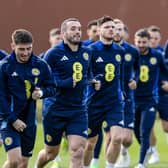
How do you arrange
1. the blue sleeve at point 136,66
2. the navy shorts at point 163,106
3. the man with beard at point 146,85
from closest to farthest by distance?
the blue sleeve at point 136,66, the man with beard at point 146,85, the navy shorts at point 163,106

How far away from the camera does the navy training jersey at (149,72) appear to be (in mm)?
14945


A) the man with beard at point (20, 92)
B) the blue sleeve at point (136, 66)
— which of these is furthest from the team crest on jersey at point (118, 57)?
the man with beard at point (20, 92)

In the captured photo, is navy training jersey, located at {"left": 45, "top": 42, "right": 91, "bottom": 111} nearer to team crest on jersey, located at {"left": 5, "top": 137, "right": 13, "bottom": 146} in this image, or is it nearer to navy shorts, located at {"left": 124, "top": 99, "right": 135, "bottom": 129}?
team crest on jersey, located at {"left": 5, "top": 137, "right": 13, "bottom": 146}

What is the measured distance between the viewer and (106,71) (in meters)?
13.1

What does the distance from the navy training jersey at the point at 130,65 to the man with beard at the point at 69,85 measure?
6.98 ft

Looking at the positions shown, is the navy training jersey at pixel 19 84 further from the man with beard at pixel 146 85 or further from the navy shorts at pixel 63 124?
the man with beard at pixel 146 85

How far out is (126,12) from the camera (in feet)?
79.0

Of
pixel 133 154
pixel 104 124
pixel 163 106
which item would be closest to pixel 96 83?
pixel 104 124

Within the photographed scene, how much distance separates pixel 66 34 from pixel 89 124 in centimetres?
183

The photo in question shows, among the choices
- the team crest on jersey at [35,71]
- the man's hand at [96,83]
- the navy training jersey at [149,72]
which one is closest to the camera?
the team crest on jersey at [35,71]

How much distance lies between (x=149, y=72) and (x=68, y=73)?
3369 millimetres

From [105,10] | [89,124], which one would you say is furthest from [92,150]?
[105,10]

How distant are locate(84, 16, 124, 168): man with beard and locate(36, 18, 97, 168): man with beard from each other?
0.96 metres

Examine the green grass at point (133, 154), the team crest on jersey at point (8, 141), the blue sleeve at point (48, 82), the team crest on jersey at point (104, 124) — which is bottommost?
the green grass at point (133, 154)
